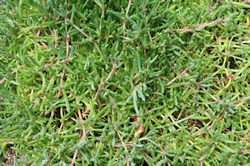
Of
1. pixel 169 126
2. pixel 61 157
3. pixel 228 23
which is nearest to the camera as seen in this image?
pixel 61 157

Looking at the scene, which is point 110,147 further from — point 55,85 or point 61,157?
point 55,85

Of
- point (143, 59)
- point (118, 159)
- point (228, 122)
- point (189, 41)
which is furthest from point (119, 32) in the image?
point (228, 122)

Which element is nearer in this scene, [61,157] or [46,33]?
[61,157]

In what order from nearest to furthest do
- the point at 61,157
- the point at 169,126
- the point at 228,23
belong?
the point at 61,157
the point at 169,126
the point at 228,23

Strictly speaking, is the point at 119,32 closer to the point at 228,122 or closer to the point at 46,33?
the point at 46,33

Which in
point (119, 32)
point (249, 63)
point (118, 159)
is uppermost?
point (119, 32)

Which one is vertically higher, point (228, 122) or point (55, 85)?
point (55, 85)

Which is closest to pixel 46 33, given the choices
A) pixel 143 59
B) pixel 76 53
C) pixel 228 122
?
pixel 76 53
